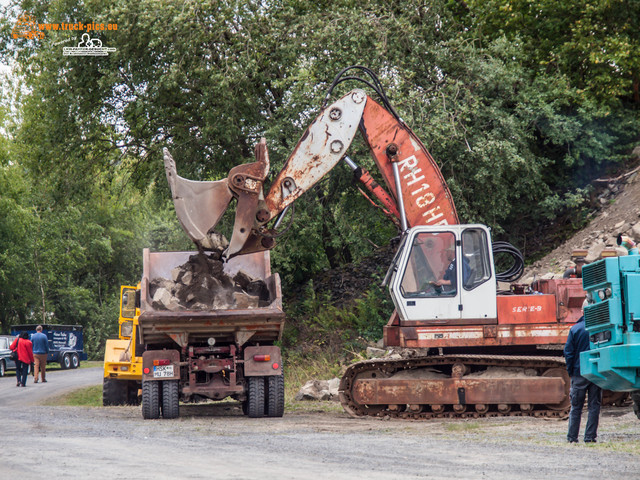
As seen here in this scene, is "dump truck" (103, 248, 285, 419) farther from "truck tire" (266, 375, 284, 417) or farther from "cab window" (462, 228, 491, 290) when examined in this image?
"cab window" (462, 228, 491, 290)

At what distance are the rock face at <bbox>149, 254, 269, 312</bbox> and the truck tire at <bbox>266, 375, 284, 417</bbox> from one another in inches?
46.2

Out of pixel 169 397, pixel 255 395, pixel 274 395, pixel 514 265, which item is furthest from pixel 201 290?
pixel 514 265

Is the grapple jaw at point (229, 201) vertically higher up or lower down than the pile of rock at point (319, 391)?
higher up

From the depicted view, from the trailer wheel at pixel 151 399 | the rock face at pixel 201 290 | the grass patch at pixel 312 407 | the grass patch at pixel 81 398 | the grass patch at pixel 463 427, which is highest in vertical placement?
the rock face at pixel 201 290

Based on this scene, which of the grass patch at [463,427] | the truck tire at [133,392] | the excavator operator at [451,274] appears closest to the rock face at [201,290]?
the excavator operator at [451,274]

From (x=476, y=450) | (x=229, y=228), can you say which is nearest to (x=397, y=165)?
(x=476, y=450)

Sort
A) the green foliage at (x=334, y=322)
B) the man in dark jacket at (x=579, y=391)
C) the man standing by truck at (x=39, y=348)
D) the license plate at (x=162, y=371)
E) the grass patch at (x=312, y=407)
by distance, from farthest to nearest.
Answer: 1. the man standing by truck at (x=39, y=348)
2. the green foliage at (x=334, y=322)
3. the grass patch at (x=312, y=407)
4. the license plate at (x=162, y=371)
5. the man in dark jacket at (x=579, y=391)

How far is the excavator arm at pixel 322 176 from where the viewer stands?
11945mm

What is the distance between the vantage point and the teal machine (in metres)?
7.40

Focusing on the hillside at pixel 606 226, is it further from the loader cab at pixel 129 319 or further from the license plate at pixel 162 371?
the license plate at pixel 162 371

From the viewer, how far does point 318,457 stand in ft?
24.5

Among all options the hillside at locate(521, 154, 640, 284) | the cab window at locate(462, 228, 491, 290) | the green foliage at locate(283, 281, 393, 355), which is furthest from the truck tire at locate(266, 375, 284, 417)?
the hillside at locate(521, 154, 640, 284)

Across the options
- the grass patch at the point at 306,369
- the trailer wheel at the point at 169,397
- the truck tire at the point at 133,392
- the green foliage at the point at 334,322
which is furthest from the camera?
the green foliage at the point at 334,322

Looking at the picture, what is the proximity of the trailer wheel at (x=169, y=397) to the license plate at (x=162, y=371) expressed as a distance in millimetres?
236
